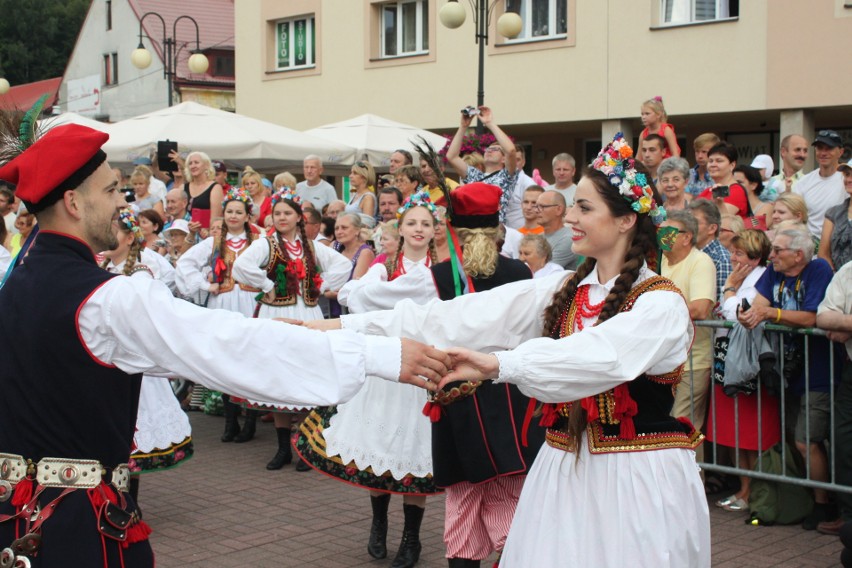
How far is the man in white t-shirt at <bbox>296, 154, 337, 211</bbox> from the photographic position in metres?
13.1

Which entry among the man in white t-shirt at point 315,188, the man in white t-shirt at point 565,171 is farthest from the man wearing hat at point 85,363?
the man in white t-shirt at point 315,188

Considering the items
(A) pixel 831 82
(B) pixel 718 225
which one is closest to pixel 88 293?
(B) pixel 718 225

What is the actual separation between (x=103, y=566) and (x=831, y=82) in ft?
50.0

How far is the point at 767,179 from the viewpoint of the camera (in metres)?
10.6

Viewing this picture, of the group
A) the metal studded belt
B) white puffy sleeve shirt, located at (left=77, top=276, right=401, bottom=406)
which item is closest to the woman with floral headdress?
white puffy sleeve shirt, located at (left=77, top=276, right=401, bottom=406)

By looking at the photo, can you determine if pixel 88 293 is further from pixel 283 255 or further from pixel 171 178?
pixel 171 178

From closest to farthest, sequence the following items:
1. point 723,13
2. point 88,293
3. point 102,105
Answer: point 88,293, point 723,13, point 102,105

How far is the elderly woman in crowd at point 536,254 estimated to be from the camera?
8.33 m

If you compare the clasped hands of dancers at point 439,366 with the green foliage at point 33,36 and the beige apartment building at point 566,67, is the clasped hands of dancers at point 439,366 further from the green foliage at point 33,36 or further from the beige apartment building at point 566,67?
the green foliage at point 33,36

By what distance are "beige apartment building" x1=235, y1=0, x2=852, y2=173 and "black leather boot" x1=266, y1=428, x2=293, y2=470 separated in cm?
1109

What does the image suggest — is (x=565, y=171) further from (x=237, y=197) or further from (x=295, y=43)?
(x=295, y=43)

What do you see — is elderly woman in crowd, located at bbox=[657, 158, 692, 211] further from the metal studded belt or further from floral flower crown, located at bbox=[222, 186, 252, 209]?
the metal studded belt

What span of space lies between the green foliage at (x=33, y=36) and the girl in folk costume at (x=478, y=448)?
59226 millimetres

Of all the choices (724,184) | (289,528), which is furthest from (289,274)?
(724,184)
